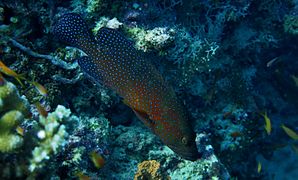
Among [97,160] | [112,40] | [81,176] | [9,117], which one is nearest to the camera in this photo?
[9,117]

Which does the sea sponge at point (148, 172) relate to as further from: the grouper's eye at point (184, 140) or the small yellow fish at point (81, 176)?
the grouper's eye at point (184, 140)

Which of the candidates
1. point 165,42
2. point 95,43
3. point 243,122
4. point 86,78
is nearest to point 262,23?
point 243,122

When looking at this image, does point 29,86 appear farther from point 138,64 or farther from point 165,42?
point 165,42

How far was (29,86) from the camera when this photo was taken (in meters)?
4.23

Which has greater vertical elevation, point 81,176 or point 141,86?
point 141,86

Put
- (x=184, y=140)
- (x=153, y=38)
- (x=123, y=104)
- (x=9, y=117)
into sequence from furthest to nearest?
(x=123, y=104) → (x=153, y=38) → (x=184, y=140) → (x=9, y=117)

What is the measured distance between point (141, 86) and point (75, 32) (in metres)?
1.14

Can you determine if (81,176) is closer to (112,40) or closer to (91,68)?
(91,68)

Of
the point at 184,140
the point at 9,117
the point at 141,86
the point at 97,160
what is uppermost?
the point at 9,117

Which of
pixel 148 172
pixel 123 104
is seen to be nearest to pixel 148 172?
pixel 148 172

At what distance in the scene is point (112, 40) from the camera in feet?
11.0

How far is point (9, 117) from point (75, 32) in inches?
56.8

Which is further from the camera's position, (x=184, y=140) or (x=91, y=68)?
(x=91, y=68)

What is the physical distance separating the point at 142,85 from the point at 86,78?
1.80 meters
